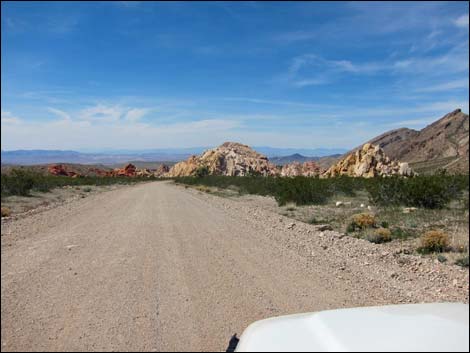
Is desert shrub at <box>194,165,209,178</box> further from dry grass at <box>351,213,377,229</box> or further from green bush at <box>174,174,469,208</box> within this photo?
dry grass at <box>351,213,377,229</box>

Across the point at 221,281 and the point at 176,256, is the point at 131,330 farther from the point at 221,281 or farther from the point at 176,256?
the point at 176,256

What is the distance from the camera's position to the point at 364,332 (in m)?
1.68

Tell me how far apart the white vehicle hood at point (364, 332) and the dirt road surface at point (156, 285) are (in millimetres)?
354

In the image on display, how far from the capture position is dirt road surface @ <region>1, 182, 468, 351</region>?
1.70 meters

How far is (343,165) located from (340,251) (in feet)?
91.6

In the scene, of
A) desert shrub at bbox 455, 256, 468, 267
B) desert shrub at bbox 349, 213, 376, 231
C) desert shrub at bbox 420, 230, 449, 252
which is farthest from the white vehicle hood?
desert shrub at bbox 349, 213, 376, 231

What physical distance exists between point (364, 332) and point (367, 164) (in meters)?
30.5

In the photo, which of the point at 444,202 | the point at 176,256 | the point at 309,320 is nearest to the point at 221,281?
the point at 176,256

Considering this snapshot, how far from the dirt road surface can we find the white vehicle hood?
35cm

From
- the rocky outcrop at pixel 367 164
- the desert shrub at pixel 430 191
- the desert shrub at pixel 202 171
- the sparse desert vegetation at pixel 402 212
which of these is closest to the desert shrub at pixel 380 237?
the sparse desert vegetation at pixel 402 212

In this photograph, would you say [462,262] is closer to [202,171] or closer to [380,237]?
[380,237]

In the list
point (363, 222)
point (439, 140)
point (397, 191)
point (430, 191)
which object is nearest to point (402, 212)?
point (430, 191)

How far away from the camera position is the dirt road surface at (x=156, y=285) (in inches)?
66.9

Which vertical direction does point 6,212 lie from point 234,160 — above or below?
below
